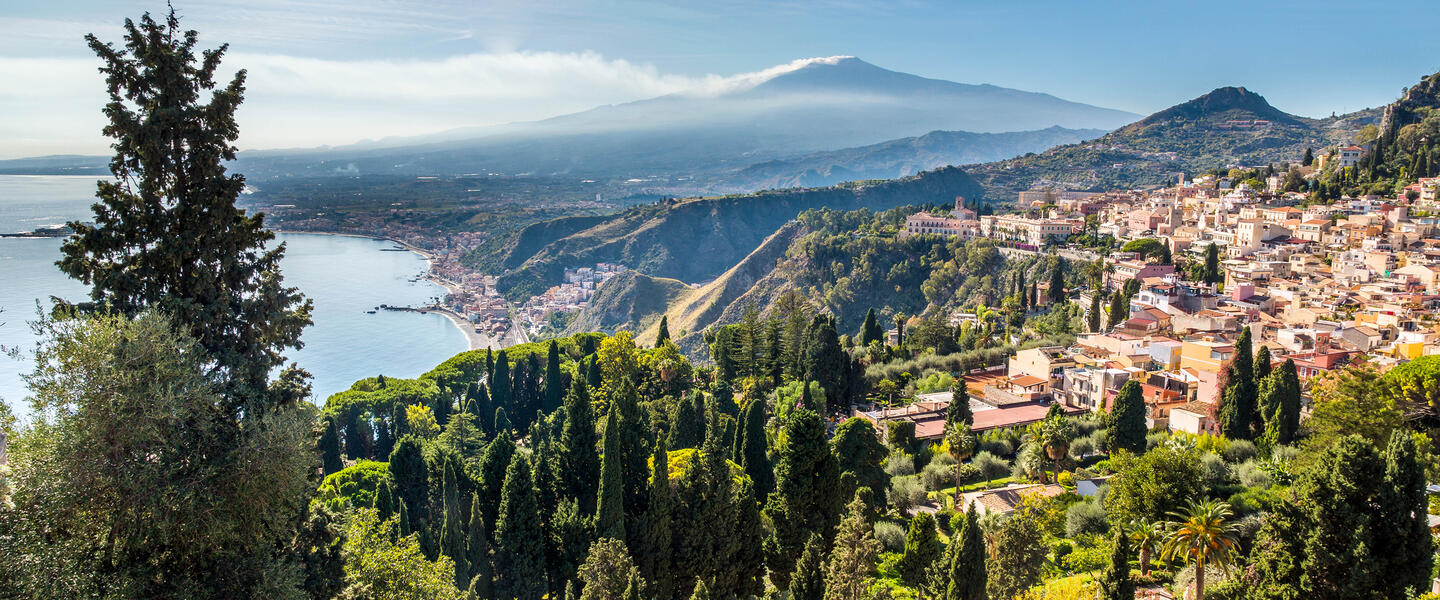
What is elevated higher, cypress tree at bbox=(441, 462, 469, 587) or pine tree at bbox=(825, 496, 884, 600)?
pine tree at bbox=(825, 496, 884, 600)

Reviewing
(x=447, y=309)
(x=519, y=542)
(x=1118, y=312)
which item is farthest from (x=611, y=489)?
(x=447, y=309)

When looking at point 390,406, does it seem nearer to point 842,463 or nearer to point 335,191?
point 842,463

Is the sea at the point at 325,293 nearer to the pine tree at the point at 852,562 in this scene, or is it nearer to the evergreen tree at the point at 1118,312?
the pine tree at the point at 852,562

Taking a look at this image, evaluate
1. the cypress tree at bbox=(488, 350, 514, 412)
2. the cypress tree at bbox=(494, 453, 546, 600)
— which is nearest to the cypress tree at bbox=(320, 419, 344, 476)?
the cypress tree at bbox=(488, 350, 514, 412)

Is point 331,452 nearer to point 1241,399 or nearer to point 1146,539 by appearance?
point 1146,539

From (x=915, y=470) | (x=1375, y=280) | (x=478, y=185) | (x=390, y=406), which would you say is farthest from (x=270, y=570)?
(x=478, y=185)

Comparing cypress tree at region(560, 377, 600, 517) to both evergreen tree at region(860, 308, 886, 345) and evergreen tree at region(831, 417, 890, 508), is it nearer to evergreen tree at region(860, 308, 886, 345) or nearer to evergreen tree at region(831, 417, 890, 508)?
evergreen tree at region(831, 417, 890, 508)
